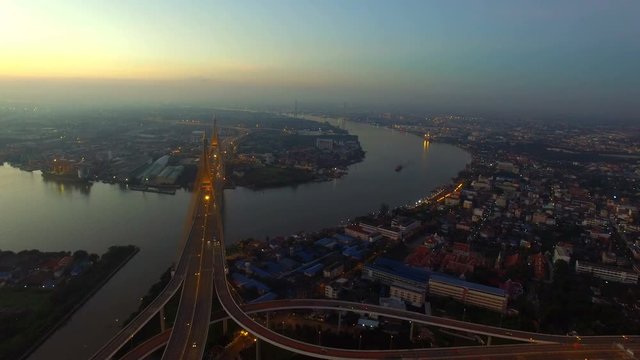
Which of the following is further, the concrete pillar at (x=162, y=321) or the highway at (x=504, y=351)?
the concrete pillar at (x=162, y=321)

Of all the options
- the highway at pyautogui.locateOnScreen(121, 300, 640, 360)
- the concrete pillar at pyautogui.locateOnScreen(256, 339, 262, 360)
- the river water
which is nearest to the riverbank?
the river water

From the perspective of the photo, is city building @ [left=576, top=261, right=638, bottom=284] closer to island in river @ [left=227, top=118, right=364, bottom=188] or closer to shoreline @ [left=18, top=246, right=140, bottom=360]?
shoreline @ [left=18, top=246, right=140, bottom=360]

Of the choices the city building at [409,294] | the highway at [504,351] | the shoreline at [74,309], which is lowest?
the shoreline at [74,309]

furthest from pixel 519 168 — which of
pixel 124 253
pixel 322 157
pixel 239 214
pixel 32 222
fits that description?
pixel 32 222

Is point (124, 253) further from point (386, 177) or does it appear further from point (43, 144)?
point (43, 144)

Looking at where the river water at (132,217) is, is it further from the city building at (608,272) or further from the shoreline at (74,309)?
the city building at (608,272)

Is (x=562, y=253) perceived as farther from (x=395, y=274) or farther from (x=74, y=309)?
(x=74, y=309)

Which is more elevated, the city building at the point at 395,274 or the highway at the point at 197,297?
the highway at the point at 197,297

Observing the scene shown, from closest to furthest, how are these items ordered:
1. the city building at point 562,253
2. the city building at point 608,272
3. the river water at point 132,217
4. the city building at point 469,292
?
1. the river water at point 132,217
2. the city building at point 469,292
3. the city building at point 608,272
4. the city building at point 562,253

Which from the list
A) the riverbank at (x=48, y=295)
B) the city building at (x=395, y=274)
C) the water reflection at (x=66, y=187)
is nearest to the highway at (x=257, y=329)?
the city building at (x=395, y=274)
